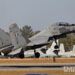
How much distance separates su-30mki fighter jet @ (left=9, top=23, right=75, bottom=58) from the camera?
3297cm

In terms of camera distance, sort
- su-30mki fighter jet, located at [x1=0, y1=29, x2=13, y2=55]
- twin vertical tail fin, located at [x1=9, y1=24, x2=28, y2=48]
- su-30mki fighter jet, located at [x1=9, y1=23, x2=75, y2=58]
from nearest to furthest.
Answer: twin vertical tail fin, located at [x1=9, y1=24, x2=28, y2=48]
su-30mki fighter jet, located at [x1=9, y1=23, x2=75, y2=58]
su-30mki fighter jet, located at [x1=0, y1=29, x2=13, y2=55]

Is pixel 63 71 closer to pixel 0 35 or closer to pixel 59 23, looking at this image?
pixel 59 23

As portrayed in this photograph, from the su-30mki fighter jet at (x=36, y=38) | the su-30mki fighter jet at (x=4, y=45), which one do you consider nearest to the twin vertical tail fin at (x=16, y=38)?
the su-30mki fighter jet at (x=36, y=38)

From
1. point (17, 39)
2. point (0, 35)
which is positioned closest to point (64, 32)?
point (17, 39)

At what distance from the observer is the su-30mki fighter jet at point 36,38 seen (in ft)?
108

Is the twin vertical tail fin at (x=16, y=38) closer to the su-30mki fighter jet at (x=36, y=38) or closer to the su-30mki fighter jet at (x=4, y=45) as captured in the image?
the su-30mki fighter jet at (x=36, y=38)

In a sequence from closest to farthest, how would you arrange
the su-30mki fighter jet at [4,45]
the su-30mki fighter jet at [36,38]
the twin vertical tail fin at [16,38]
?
the twin vertical tail fin at [16,38], the su-30mki fighter jet at [36,38], the su-30mki fighter jet at [4,45]

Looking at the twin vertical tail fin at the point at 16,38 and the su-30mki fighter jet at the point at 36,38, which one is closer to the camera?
the twin vertical tail fin at the point at 16,38

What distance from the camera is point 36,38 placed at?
35688 millimetres

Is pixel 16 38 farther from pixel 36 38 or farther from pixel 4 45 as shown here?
pixel 4 45

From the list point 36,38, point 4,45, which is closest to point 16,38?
point 36,38

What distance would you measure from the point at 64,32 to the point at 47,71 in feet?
52.1

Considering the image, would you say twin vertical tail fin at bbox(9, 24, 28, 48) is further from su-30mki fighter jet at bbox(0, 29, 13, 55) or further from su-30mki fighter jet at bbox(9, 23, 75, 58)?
su-30mki fighter jet at bbox(0, 29, 13, 55)

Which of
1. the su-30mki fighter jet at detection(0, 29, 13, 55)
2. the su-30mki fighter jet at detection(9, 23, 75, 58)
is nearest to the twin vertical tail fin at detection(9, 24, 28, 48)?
the su-30mki fighter jet at detection(9, 23, 75, 58)
